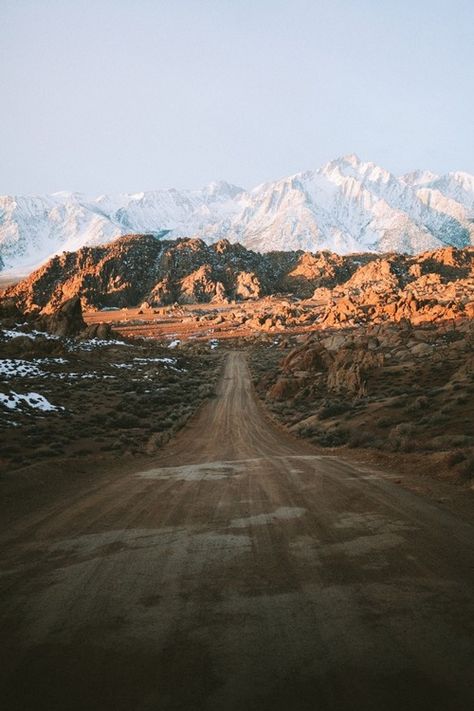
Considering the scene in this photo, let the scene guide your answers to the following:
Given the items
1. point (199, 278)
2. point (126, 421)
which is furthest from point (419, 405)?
point (199, 278)

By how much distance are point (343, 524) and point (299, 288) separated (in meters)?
185

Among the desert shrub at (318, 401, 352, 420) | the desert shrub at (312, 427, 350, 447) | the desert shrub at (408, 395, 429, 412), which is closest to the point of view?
the desert shrub at (312, 427, 350, 447)

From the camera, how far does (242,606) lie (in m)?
4.30

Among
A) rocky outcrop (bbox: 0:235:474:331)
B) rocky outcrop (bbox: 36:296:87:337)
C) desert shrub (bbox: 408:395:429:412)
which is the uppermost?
rocky outcrop (bbox: 0:235:474:331)

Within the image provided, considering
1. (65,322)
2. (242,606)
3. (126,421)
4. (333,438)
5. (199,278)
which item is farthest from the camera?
(199,278)

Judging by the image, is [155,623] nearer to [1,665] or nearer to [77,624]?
[77,624]

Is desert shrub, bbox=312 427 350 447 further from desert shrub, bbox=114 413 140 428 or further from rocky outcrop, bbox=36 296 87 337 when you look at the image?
rocky outcrop, bbox=36 296 87 337

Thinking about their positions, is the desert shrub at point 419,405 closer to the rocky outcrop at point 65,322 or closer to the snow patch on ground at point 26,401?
the snow patch on ground at point 26,401

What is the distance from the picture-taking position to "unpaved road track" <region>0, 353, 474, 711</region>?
3.13m

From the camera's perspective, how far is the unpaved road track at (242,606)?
10.3 ft

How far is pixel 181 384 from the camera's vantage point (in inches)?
1748

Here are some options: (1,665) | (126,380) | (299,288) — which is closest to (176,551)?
(1,665)

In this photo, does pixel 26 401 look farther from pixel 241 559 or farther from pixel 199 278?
pixel 199 278

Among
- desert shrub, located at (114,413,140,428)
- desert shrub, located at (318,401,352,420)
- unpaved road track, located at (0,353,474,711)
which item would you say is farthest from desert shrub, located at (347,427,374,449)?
desert shrub, located at (114,413,140,428)
